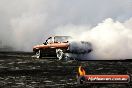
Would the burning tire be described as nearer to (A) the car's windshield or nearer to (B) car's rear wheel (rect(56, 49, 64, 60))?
(B) car's rear wheel (rect(56, 49, 64, 60))

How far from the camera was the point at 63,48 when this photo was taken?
28.1 m

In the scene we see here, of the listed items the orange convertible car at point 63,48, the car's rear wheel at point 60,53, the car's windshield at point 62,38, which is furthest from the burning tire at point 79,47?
the car's windshield at point 62,38

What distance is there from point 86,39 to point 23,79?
1219cm

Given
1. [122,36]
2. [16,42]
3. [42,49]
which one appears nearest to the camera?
[122,36]

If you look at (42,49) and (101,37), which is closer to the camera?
(101,37)

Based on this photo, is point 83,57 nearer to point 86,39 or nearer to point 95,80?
point 86,39

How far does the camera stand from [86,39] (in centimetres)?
2833

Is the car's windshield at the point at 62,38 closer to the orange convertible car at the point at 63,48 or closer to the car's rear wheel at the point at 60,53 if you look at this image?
the orange convertible car at the point at 63,48

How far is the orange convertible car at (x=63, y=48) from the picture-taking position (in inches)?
1081

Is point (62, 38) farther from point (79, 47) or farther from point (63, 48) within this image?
point (79, 47)

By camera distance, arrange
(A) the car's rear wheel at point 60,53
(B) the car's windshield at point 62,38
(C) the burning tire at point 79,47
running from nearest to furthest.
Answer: (C) the burning tire at point 79,47
(A) the car's rear wheel at point 60,53
(B) the car's windshield at point 62,38

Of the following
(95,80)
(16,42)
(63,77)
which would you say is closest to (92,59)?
(63,77)

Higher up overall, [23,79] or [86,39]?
[86,39]

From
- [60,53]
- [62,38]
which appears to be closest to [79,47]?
[60,53]
